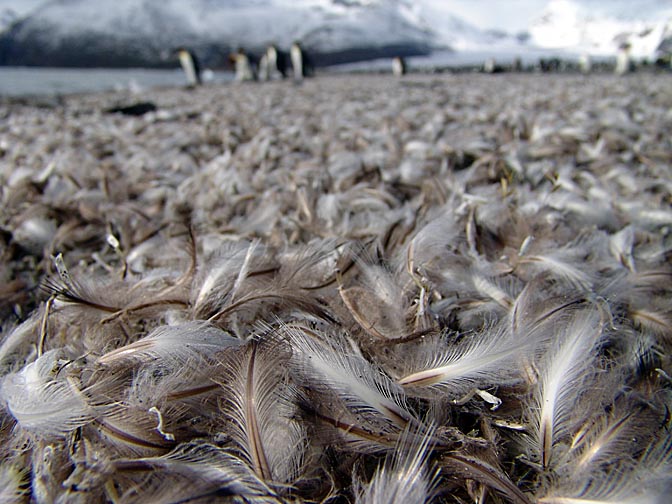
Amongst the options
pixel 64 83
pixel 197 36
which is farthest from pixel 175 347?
pixel 197 36

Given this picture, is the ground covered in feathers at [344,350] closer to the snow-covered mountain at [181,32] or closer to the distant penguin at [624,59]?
the distant penguin at [624,59]

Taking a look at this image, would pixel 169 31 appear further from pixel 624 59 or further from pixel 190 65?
pixel 624 59

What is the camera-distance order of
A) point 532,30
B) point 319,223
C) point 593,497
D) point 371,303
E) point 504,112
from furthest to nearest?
point 532,30 → point 504,112 → point 319,223 → point 371,303 → point 593,497

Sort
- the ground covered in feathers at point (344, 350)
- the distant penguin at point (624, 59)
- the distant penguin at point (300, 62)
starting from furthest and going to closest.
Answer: the distant penguin at point (300, 62) → the distant penguin at point (624, 59) → the ground covered in feathers at point (344, 350)

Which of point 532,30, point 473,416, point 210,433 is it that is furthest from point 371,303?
point 532,30

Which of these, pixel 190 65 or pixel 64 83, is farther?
pixel 190 65

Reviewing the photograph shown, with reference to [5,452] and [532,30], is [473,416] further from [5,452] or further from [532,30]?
[532,30]

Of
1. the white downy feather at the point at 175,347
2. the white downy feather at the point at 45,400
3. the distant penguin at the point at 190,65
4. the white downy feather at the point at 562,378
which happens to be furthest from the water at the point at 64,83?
the white downy feather at the point at 562,378

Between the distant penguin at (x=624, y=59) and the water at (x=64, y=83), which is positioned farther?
the distant penguin at (x=624, y=59)

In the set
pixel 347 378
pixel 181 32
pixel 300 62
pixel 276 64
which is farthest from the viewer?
pixel 181 32
